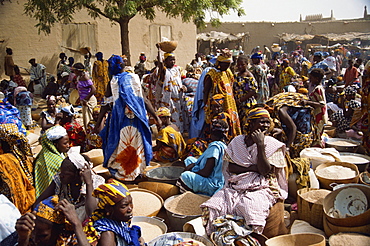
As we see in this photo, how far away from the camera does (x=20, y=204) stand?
133 inches

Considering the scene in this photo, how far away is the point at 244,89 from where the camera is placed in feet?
19.4

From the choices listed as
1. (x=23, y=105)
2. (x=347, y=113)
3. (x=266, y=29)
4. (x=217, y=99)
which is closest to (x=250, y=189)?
(x=217, y=99)

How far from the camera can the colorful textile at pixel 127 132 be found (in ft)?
14.1

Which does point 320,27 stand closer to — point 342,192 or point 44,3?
point 44,3

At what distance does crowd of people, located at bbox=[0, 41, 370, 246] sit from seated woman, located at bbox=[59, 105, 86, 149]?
0.02 metres

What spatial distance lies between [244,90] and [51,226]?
4.29m

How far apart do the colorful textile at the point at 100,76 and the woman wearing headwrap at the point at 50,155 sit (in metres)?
5.74

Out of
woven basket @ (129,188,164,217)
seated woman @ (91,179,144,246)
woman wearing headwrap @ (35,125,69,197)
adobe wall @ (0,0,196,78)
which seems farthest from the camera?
adobe wall @ (0,0,196,78)

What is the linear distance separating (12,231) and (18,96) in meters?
6.26

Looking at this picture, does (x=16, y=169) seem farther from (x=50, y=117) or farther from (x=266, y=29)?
(x=266, y=29)

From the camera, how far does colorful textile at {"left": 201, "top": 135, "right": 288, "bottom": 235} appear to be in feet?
9.96

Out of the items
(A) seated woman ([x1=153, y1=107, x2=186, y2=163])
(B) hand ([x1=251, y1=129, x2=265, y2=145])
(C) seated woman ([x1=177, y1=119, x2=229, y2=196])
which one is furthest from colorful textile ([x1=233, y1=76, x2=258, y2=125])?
(B) hand ([x1=251, y1=129, x2=265, y2=145])

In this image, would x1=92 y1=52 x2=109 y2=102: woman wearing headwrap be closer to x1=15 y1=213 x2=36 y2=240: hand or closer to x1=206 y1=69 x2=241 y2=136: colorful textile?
x1=206 y1=69 x2=241 y2=136: colorful textile

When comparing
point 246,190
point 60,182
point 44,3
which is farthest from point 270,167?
point 44,3
